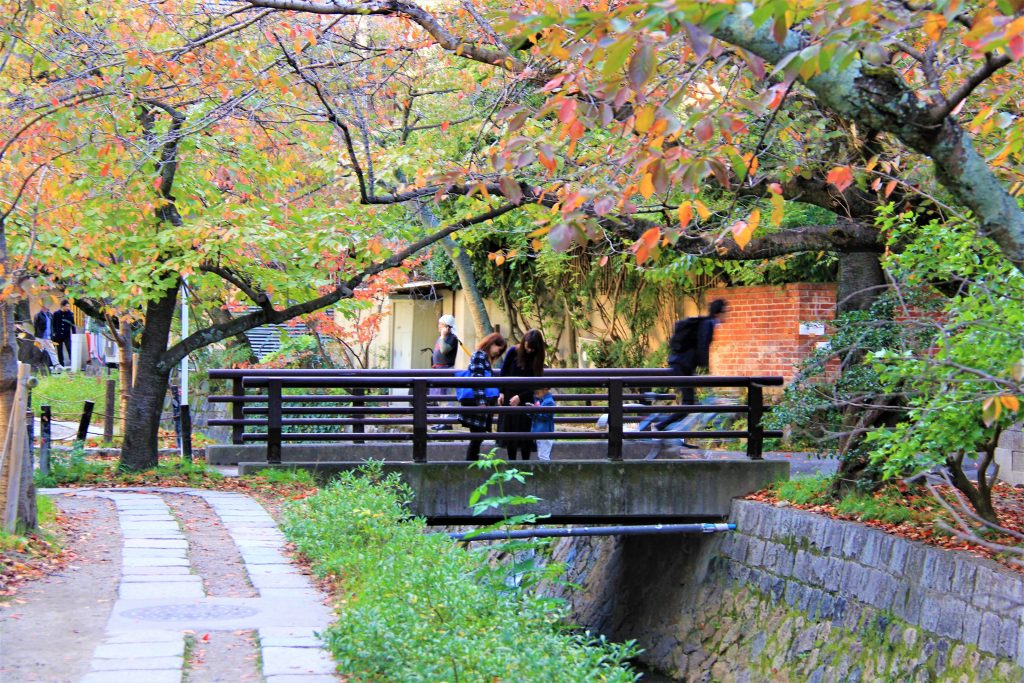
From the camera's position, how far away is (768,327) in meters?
17.3

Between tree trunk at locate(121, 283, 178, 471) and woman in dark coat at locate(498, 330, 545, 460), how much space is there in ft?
13.2

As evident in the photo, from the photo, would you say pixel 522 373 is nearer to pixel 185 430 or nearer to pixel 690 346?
pixel 690 346

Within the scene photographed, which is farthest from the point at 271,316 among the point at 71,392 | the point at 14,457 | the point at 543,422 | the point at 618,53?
the point at 71,392

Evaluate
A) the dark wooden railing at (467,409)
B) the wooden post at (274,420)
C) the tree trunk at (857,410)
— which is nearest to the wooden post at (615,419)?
the dark wooden railing at (467,409)

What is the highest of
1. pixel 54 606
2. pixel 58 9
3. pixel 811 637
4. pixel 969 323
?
pixel 58 9

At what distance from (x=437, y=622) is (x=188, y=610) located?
177 centimetres

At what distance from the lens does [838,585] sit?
10133 millimetres

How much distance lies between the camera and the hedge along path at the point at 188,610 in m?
5.60

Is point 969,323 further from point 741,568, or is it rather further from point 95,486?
point 95,486

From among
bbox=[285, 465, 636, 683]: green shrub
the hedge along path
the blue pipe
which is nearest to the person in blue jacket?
the blue pipe

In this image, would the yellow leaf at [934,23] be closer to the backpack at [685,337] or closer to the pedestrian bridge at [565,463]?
the pedestrian bridge at [565,463]

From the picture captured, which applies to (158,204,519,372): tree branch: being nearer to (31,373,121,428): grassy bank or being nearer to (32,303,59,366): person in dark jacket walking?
(32,303,59,366): person in dark jacket walking

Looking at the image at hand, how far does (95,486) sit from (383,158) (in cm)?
482

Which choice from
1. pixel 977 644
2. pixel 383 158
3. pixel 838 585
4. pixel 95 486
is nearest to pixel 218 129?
pixel 383 158
